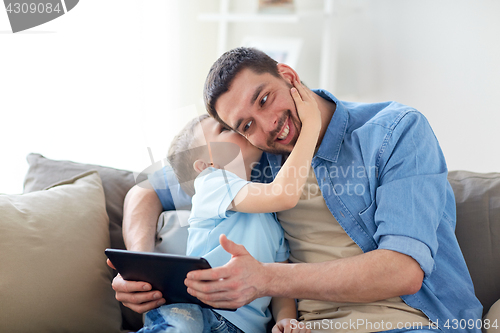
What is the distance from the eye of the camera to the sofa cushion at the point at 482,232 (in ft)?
3.96

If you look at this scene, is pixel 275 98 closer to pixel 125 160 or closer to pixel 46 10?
pixel 125 160

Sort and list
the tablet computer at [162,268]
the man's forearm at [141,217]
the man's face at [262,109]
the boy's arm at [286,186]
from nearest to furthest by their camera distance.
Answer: the tablet computer at [162,268]
the boy's arm at [286,186]
the man's face at [262,109]
the man's forearm at [141,217]

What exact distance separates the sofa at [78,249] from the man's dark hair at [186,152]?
0.53 ft

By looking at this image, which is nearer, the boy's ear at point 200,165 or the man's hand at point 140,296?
the man's hand at point 140,296

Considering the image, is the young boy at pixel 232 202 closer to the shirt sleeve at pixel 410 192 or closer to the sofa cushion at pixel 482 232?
the shirt sleeve at pixel 410 192

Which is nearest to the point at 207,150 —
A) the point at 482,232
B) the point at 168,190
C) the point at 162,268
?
the point at 168,190

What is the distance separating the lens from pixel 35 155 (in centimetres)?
156

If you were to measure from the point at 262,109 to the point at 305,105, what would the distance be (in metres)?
0.12

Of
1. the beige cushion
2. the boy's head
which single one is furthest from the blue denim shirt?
the beige cushion

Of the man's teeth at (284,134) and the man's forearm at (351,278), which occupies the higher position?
the man's teeth at (284,134)

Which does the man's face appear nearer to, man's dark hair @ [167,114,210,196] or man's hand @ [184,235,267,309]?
man's dark hair @ [167,114,210,196]

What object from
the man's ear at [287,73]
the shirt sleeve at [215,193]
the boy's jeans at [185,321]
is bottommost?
the boy's jeans at [185,321]

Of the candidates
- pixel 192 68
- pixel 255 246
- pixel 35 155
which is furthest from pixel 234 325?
pixel 192 68

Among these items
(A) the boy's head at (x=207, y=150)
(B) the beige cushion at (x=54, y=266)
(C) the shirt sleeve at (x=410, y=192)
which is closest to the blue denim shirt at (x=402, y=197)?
(C) the shirt sleeve at (x=410, y=192)
